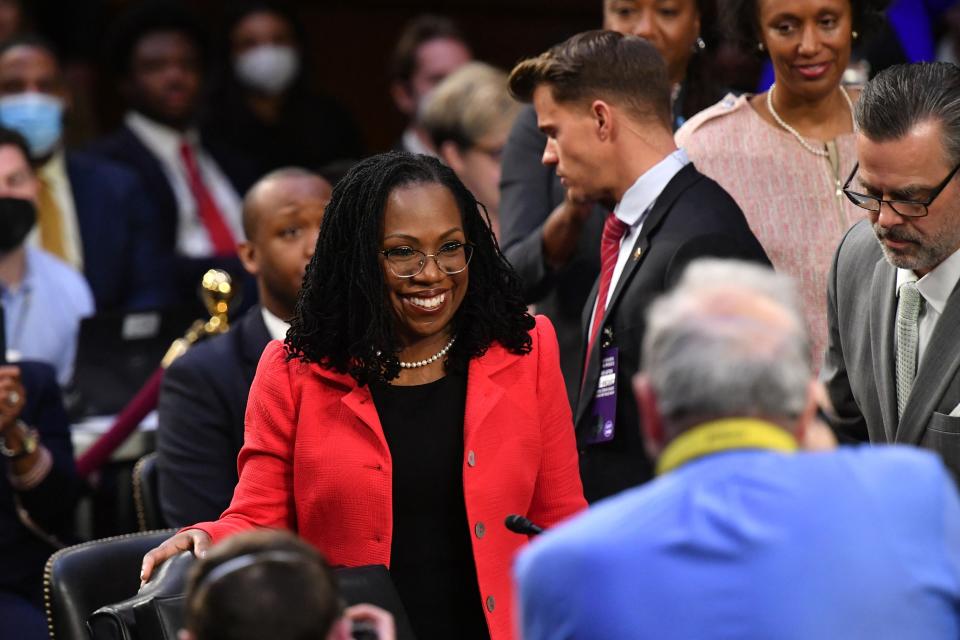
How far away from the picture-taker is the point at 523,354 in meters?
3.21

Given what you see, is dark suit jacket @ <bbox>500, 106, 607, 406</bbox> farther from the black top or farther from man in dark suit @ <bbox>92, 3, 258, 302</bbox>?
man in dark suit @ <bbox>92, 3, 258, 302</bbox>

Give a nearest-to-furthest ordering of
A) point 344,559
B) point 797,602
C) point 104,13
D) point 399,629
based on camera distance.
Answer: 1. point 797,602
2. point 399,629
3. point 344,559
4. point 104,13

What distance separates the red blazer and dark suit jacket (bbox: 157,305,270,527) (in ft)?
3.04

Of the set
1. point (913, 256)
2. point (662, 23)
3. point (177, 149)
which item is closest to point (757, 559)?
point (913, 256)

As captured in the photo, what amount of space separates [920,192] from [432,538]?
1.19 metres

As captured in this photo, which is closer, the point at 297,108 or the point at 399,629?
the point at 399,629

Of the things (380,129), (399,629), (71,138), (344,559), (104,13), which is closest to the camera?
(399,629)

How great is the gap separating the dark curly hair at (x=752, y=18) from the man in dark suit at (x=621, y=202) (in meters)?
0.49

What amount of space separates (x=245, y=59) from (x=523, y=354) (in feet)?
15.3

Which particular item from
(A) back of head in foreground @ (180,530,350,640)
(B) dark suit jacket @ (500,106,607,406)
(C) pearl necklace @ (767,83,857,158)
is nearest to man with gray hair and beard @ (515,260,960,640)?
(A) back of head in foreground @ (180,530,350,640)

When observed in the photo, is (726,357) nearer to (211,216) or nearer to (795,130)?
(795,130)

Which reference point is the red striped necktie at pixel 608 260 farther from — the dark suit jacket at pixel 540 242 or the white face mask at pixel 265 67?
the white face mask at pixel 265 67

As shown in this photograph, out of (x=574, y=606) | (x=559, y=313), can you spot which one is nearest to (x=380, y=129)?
(x=559, y=313)

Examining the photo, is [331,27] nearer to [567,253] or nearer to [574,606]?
[567,253]
